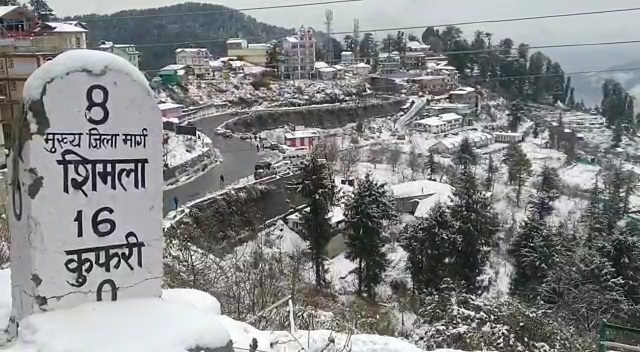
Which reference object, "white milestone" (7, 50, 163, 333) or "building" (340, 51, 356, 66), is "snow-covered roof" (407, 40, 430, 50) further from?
"white milestone" (7, 50, 163, 333)

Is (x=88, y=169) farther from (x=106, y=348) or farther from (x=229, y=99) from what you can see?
(x=229, y=99)

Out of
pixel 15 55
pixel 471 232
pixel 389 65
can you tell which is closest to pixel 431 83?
pixel 389 65

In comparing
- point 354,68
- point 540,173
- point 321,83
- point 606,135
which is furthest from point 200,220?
point 606,135

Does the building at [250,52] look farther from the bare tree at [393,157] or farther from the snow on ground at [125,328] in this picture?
the snow on ground at [125,328]

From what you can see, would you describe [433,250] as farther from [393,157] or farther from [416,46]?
[416,46]

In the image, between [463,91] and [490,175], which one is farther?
[463,91]

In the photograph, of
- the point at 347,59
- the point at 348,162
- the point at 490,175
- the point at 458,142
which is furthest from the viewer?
the point at 347,59

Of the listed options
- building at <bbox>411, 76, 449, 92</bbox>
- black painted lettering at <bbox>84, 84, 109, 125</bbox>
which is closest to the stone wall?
building at <bbox>411, 76, 449, 92</bbox>
